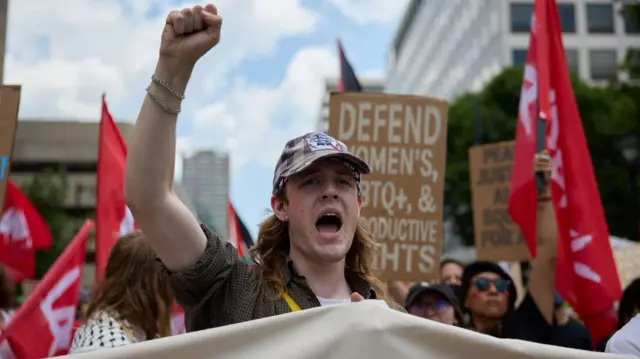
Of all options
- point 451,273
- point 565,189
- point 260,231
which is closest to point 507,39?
point 451,273

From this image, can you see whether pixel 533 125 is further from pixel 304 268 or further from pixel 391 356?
pixel 391 356

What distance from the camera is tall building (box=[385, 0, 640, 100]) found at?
4675 cm

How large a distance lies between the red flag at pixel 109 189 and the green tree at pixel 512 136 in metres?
23.1

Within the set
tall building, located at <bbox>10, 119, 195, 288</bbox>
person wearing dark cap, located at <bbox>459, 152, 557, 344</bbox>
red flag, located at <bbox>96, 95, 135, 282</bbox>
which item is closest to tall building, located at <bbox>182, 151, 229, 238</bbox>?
tall building, located at <bbox>10, 119, 195, 288</bbox>

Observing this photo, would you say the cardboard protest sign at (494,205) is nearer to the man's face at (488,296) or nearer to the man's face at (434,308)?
the man's face at (488,296)

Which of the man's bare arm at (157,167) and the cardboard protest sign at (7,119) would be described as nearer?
the man's bare arm at (157,167)

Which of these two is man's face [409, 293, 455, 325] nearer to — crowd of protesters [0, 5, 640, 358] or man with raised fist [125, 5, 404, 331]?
crowd of protesters [0, 5, 640, 358]

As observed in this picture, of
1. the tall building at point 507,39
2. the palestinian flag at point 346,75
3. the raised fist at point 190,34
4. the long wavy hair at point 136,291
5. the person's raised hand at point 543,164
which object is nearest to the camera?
the raised fist at point 190,34

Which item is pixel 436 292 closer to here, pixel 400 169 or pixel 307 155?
pixel 400 169

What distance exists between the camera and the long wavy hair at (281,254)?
232 centimetres

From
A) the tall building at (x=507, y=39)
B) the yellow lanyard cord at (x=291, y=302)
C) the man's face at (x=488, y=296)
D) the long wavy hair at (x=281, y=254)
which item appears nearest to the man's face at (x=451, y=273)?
the man's face at (x=488, y=296)

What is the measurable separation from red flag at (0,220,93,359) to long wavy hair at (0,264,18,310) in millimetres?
398

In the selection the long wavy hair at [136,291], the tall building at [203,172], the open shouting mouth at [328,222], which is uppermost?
the tall building at [203,172]

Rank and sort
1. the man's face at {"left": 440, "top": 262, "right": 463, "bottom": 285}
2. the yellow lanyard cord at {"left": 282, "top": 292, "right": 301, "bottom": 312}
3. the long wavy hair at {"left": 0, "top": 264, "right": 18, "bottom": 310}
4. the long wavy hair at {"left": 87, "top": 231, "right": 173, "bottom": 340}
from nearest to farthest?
1. the yellow lanyard cord at {"left": 282, "top": 292, "right": 301, "bottom": 312}
2. the long wavy hair at {"left": 87, "top": 231, "right": 173, "bottom": 340}
3. the long wavy hair at {"left": 0, "top": 264, "right": 18, "bottom": 310}
4. the man's face at {"left": 440, "top": 262, "right": 463, "bottom": 285}
